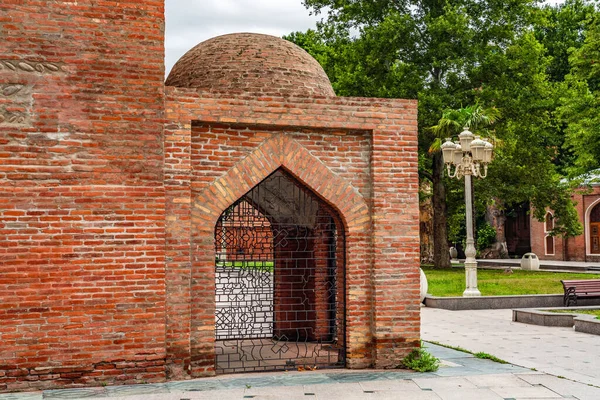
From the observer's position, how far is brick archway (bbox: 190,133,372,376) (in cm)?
825

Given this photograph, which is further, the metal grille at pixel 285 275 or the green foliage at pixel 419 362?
the metal grille at pixel 285 275

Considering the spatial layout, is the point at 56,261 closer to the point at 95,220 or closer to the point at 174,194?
the point at 95,220

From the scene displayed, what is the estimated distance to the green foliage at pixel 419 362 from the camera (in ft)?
28.4

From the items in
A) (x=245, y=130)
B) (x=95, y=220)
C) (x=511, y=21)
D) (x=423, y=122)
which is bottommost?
(x=95, y=220)

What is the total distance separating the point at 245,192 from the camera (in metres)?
8.49

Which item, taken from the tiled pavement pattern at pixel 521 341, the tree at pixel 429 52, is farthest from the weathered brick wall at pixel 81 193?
the tree at pixel 429 52

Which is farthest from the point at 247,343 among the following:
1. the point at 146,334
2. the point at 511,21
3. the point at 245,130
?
the point at 511,21

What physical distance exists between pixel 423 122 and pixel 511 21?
6.08 metres

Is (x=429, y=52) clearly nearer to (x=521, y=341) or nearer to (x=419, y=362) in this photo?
(x=521, y=341)

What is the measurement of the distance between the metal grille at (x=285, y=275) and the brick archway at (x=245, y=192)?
0.28 metres

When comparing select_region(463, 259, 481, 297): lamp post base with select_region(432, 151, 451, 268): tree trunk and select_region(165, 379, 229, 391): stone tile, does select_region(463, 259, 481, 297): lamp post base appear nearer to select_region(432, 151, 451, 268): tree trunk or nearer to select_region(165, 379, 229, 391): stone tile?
select_region(432, 151, 451, 268): tree trunk

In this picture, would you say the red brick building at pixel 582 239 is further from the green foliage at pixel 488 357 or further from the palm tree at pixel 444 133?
the green foliage at pixel 488 357

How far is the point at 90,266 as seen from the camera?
24.9 feet

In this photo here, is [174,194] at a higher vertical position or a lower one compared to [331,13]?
lower
